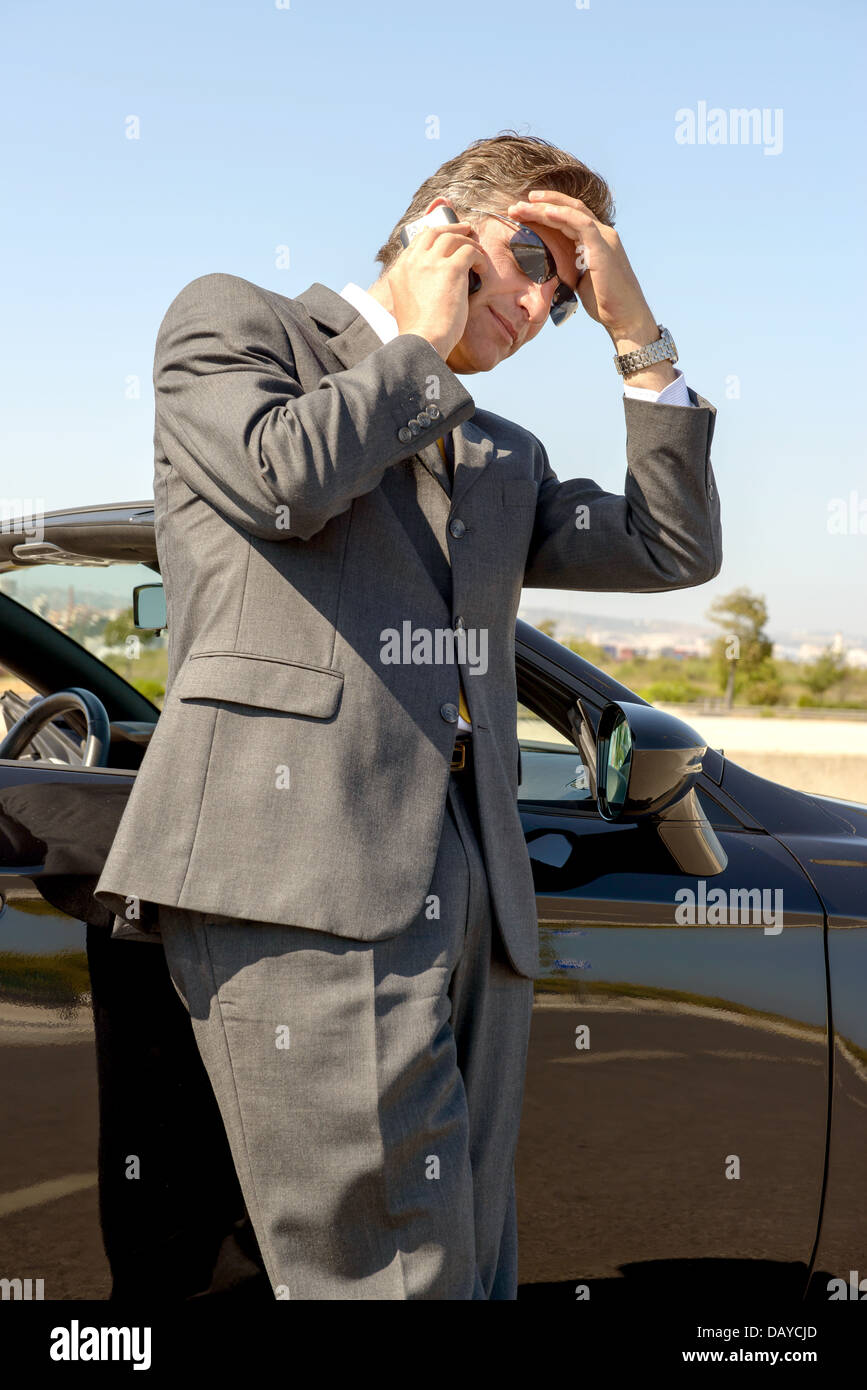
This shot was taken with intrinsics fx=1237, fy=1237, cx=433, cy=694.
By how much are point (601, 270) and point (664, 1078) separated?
1350 millimetres

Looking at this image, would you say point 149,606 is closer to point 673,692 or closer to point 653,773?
point 653,773

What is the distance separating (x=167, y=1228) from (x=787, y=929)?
1.18 metres

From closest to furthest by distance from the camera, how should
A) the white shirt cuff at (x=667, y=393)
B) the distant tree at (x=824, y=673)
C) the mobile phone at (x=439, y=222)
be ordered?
the mobile phone at (x=439, y=222), the white shirt cuff at (x=667, y=393), the distant tree at (x=824, y=673)

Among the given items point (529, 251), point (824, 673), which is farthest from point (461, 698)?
point (824, 673)

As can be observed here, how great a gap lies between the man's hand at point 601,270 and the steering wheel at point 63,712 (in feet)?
4.40

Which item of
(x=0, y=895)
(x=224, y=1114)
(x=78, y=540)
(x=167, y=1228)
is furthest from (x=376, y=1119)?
(x=78, y=540)

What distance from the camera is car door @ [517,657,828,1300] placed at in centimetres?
212

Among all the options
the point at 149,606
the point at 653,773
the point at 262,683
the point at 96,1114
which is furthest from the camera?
the point at 149,606

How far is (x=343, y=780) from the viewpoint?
1.54m

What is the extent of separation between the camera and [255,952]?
1.54 meters

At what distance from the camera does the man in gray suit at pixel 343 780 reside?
1.51m

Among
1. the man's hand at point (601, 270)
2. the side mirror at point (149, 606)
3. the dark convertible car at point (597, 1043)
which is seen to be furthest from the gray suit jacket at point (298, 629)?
the side mirror at point (149, 606)

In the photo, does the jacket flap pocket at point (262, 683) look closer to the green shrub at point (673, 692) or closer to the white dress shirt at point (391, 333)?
the white dress shirt at point (391, 333)

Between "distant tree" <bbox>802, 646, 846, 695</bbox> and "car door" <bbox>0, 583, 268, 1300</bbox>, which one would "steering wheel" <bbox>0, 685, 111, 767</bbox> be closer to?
"car door" <bbox>0, 583, 268, 1300</bbox>
